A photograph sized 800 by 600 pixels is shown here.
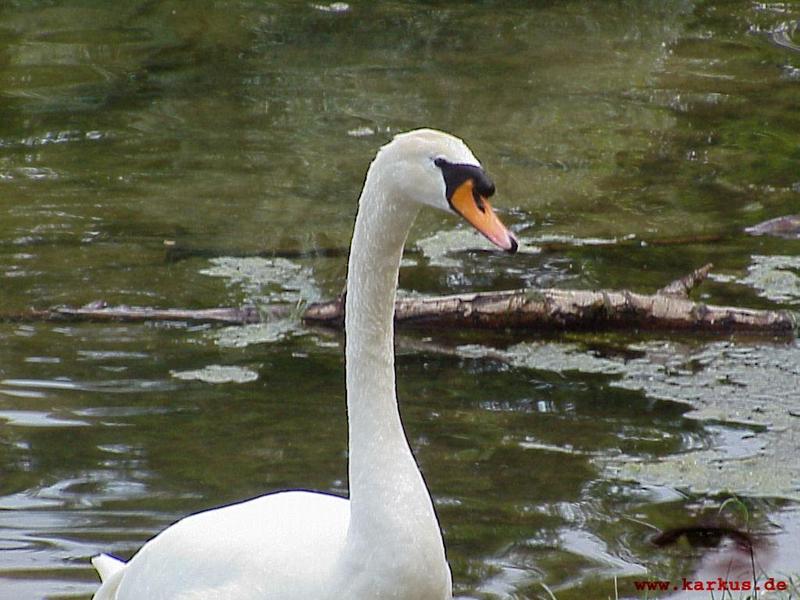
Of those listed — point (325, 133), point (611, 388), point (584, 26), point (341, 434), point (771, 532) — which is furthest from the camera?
point (584, 26)

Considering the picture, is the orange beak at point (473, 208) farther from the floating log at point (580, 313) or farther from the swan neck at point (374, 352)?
the floating log at point (580, 313)

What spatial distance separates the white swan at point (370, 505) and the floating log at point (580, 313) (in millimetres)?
Answer: 3198

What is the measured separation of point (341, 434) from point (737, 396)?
5.29ft

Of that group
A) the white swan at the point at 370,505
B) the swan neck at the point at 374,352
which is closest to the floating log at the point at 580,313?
the white swan at the point at 370,505

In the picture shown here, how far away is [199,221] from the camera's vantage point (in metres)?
8.82

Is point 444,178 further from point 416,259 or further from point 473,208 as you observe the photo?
point 416,259

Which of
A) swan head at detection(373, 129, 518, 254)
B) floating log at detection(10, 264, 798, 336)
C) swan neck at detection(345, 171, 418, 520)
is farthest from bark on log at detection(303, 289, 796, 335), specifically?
swan head at detection(373, 129, 518, 254)

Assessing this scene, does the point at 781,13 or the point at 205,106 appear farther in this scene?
the point at 781,13

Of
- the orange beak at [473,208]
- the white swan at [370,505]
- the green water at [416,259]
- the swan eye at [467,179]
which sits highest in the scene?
the swan eye at [467,179]

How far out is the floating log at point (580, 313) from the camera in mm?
6895

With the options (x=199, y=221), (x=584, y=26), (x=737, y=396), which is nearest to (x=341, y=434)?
(x=737, y=396)

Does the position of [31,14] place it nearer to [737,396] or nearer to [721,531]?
[737,396]

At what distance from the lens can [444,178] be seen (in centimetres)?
335

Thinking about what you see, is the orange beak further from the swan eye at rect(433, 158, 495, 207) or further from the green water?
Answer: the green water
